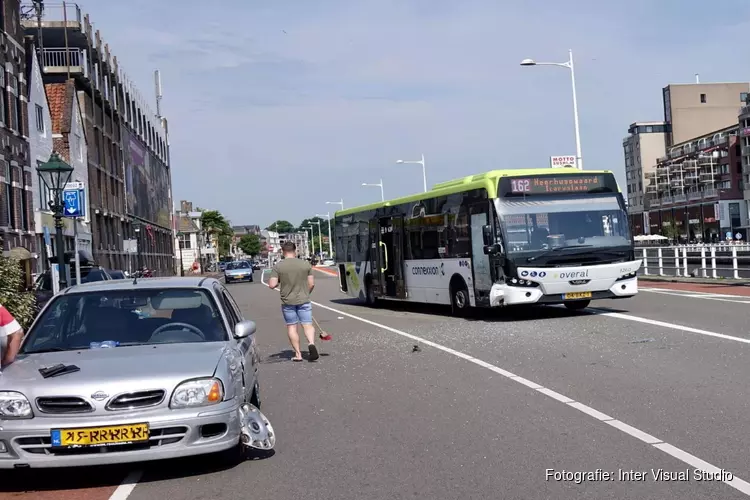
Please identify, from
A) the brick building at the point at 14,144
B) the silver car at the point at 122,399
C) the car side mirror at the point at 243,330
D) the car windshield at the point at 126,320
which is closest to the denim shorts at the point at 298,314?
the car windshield at the point at 126,320

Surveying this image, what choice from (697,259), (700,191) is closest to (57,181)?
(697,259)

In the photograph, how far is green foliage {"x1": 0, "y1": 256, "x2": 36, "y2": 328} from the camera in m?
14.0

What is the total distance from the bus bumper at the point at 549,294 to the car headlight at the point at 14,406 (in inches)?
461

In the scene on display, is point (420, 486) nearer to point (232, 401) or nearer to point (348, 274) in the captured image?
point (232, 401)

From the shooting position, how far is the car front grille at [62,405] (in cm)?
555

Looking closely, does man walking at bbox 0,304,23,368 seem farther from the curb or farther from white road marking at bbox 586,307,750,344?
the curb

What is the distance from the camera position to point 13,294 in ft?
46.9

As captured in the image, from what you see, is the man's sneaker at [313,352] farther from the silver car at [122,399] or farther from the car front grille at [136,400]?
the car front grille at [136,400]

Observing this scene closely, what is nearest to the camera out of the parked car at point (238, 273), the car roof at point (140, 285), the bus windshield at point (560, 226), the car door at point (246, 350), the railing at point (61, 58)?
the car door at point (246, 350)

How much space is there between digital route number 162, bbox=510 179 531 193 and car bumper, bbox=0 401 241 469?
11738mm

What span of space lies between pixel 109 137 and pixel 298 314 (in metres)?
52.2

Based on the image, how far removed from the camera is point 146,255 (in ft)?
236

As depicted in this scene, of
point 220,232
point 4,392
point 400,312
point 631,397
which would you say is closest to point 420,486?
point 4,392

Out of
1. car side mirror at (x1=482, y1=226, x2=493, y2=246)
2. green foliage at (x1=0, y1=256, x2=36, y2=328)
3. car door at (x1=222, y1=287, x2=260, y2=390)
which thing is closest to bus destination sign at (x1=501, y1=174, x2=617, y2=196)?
car side mirror at (x1=482, y1=226, x2=493, y2=246)
